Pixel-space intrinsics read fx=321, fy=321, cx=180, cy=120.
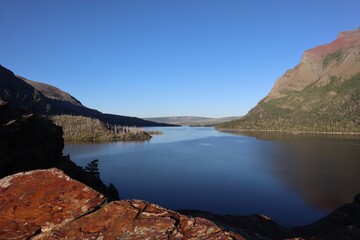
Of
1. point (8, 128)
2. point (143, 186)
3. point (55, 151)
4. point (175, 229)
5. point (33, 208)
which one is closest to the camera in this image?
point (175, 229)

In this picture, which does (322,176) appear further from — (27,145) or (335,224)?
(27,145)

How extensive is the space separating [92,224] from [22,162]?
96.9 ft

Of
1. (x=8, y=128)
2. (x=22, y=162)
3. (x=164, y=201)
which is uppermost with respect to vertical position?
(x=8, y=128)

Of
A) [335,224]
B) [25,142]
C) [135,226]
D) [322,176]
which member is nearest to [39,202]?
[135,226]

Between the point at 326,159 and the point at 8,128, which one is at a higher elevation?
the point at 8,128

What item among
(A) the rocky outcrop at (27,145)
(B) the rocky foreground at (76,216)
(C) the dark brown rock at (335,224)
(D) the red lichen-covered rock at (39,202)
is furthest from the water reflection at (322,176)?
(D) the red lichen-covered rock at (39,202)

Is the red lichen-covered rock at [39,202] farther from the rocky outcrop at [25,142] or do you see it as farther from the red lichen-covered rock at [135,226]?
the rocky outcrop at [25,142]

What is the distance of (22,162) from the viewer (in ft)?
109

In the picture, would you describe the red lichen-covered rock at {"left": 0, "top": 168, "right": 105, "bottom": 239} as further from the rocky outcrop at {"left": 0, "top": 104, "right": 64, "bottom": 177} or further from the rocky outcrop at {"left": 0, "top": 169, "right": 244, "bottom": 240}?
the rocky outcrop at {"left": 0, "top": 104, "right": 64, "bottom": 177}

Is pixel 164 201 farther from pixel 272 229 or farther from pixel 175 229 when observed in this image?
pixel 175 229

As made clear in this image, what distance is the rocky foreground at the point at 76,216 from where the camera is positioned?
23.6 feet

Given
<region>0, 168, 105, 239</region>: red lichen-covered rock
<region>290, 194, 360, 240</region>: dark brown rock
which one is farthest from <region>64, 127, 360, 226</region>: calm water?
<region>0, 168, 105, 239</region>: red lichen-covered rock

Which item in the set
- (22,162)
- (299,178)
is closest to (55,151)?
(22,162)

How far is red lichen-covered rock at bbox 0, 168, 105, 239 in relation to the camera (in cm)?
773
